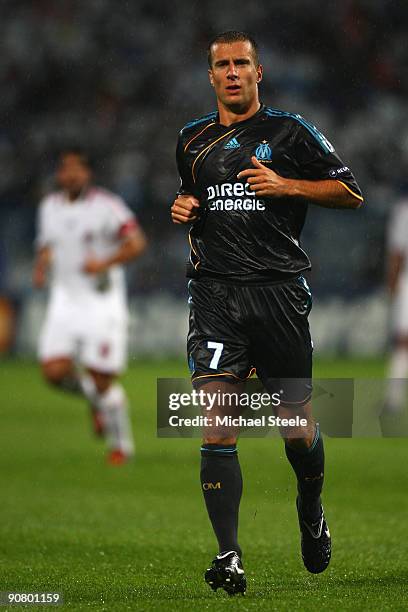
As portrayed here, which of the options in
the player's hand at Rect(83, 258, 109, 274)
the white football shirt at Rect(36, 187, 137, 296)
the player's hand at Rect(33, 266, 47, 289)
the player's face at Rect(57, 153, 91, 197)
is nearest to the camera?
the player's face at Rect(57, 153, 91, 197)

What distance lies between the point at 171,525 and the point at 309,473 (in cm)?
171

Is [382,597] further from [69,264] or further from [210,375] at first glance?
[69,264]

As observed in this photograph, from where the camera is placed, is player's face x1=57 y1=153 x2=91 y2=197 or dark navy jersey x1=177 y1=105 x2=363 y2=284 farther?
player's face x1=57 y1=153 x2=91 y2=197

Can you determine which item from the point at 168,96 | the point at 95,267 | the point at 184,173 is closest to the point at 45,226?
the point at 95,267

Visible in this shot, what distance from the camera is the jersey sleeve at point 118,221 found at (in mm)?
9961

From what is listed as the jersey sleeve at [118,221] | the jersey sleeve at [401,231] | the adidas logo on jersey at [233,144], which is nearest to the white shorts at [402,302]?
the jersey sleeve at [401,231]

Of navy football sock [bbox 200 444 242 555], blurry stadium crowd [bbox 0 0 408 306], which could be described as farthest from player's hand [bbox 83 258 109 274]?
blurry stadium crowd [bbox 0 0 408 306]

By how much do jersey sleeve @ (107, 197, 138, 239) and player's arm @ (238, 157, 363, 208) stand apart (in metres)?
5.15

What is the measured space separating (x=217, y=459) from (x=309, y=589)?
573mm

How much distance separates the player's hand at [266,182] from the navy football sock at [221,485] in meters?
0.93

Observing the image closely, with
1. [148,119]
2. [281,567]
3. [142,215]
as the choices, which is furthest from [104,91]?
[281,567]

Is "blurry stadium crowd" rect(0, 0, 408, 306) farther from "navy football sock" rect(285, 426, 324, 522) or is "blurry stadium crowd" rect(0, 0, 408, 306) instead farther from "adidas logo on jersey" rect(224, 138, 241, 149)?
"adidas logo on jersey" rect(224, 138, 241, 149)

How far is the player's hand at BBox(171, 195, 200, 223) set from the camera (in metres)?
4.88

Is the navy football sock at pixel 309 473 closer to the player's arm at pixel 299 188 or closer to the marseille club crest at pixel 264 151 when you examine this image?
the player's arm at pixel 299 188
